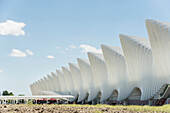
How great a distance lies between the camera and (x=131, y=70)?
4759cm

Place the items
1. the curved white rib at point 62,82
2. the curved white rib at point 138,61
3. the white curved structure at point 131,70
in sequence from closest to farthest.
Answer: the white curved structure at point 131,70, the curved white rib at point 138,61, the curved white rib at point 62,82

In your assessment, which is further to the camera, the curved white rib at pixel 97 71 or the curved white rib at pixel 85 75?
the curved white rib at pixel 85 75

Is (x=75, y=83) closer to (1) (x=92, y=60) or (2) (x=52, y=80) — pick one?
(1) (x=92, y=60)

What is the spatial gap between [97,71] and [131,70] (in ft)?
51.6

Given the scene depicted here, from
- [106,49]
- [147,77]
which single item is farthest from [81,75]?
[147,77]

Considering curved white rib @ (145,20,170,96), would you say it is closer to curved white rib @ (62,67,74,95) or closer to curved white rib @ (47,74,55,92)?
curved white rib @ (62,67,74,95)

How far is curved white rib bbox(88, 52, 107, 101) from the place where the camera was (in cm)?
5994

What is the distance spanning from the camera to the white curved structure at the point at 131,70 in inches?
1471

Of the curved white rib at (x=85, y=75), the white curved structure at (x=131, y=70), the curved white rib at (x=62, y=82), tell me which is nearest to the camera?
the white curved structure at (x=131, y=70)

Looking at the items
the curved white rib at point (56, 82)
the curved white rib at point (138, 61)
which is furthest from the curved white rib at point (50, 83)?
the curved white rib at point (138, 61)

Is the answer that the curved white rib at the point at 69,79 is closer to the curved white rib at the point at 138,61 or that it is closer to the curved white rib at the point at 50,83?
the curved white rib at the point at 50,83

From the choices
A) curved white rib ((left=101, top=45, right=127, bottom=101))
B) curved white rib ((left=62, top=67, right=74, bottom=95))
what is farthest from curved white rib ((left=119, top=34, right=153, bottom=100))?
curved white rib ((left=62, top=67, right=74, bottom=95))

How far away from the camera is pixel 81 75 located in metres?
71.4

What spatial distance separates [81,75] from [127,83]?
78.0 ft
